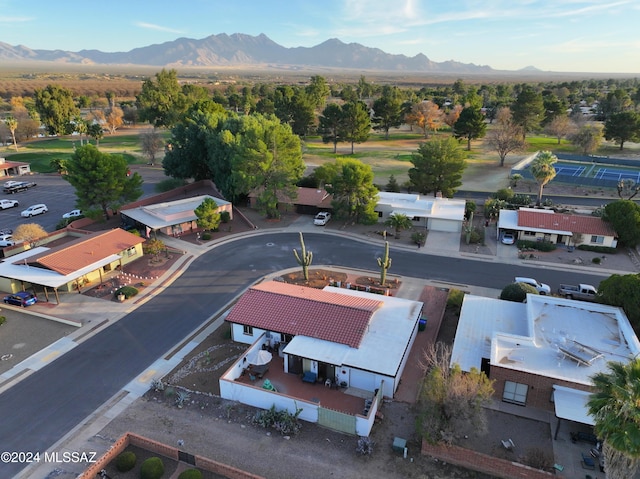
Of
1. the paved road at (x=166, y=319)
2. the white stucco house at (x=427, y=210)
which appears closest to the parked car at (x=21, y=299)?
the paved road at (x=166, y=319)

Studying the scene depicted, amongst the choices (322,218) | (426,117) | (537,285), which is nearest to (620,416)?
(537,285)

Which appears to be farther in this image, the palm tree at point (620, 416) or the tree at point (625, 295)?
the tree at point (625, 295)

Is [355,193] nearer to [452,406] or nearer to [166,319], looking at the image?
[166,319]

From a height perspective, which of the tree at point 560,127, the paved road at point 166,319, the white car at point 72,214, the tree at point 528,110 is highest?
the tree at point 528,110

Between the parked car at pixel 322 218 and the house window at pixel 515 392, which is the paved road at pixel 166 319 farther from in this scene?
the house window at pixel 515 392

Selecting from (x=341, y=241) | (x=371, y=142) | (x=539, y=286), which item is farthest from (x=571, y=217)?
(x=371, y=142)

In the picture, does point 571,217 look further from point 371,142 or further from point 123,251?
point 371,142

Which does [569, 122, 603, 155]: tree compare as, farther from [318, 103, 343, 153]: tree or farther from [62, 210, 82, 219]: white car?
[62, 210, 82, 219]: white car
